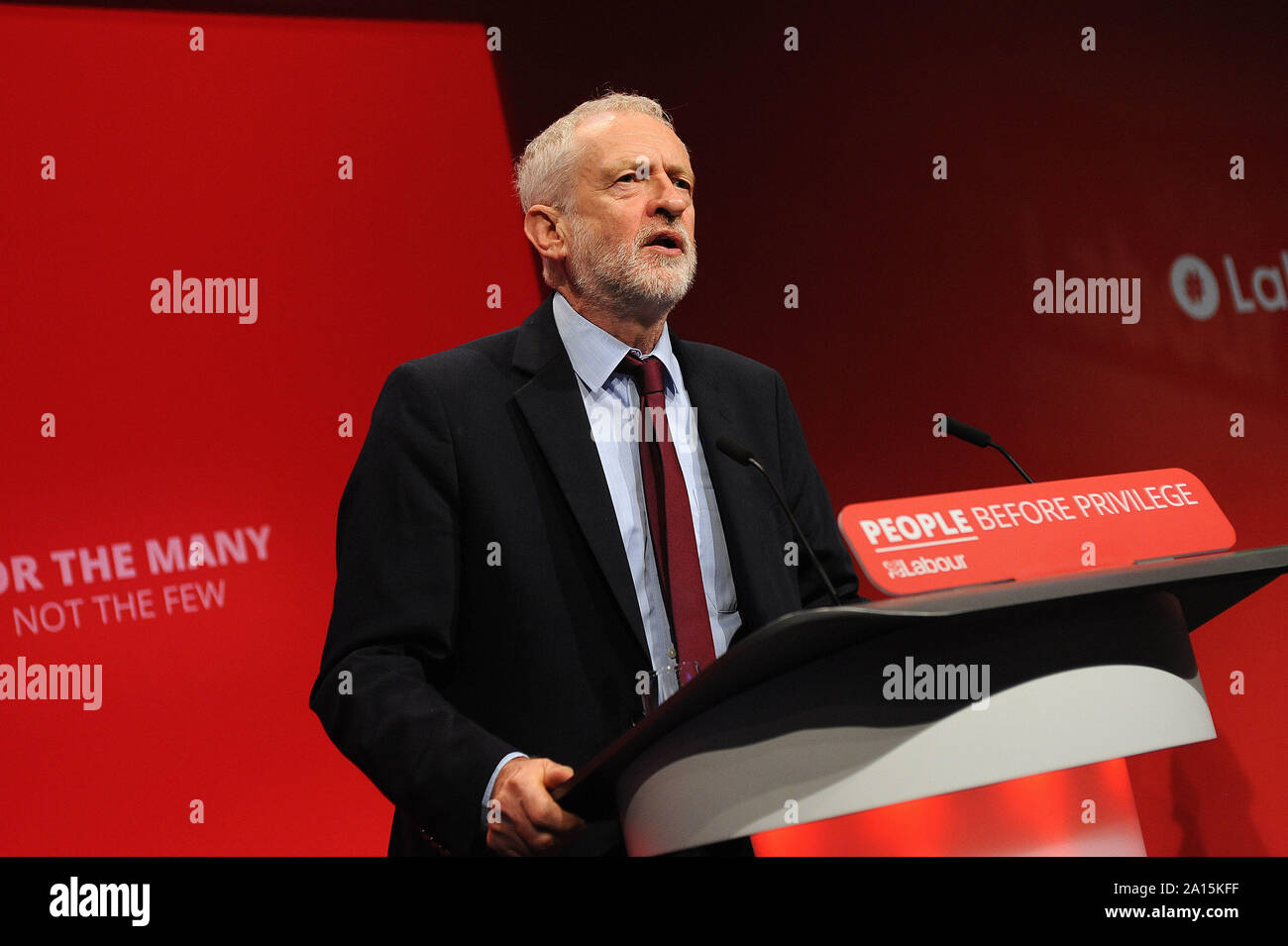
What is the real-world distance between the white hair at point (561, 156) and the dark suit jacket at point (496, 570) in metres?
0.34

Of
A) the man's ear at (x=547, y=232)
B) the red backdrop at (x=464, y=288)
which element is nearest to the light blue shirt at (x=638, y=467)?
the man's ear at (x=547, y=232)

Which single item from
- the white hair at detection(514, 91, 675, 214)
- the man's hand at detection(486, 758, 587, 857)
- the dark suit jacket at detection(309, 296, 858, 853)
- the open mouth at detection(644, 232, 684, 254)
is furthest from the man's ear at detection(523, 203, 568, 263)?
the man's hand at detection(486, 758, 587, 857)

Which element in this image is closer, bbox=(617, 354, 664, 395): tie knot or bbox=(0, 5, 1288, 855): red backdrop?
bbox=(617, 354, 664, 395): tie knot

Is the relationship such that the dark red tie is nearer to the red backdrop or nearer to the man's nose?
the man's nose

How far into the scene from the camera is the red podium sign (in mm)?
981

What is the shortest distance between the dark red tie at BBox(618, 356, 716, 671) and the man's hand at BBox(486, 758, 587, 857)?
0.36 m

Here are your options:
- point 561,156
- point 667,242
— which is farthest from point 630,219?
point 561,156

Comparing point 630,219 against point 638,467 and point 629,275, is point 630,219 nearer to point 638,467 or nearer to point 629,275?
point 629,275

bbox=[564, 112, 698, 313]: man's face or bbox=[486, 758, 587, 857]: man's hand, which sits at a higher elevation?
bbox=[564, 112, 698, 313]: man's face

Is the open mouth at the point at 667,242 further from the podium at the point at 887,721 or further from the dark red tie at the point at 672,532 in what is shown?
the podium at the point at 887,721

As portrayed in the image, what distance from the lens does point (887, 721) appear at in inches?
37.2

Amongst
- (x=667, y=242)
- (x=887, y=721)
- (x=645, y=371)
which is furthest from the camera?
(x=667, y=242)

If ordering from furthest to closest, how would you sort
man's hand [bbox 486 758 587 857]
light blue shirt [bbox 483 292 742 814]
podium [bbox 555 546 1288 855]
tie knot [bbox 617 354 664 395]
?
tie knot [bbox 617 354 664 395] → light blue shirt [bbox 483 292 742 814] → man's hand [bbox 486 758 587 857] → podium [bbox 555 546 1288 855]

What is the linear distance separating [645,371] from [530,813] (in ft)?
2.52
